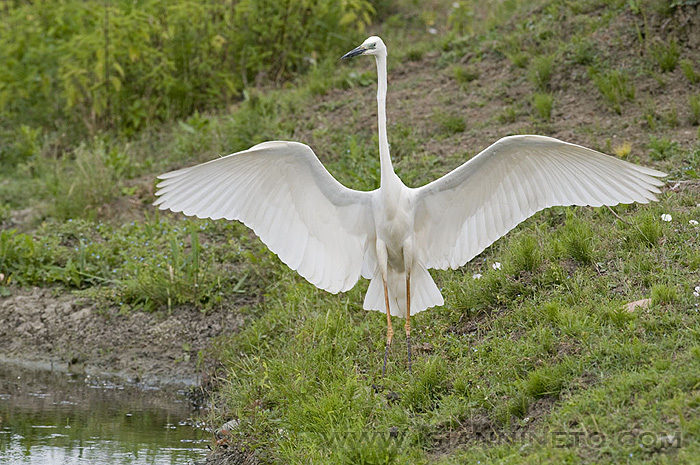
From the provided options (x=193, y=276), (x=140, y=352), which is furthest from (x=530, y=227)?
(x=140, y=352)

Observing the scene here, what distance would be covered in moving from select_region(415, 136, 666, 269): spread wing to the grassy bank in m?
0.49

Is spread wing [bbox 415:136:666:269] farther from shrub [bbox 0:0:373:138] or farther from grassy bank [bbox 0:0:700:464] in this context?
shrub [bbox 0:0:373:138]

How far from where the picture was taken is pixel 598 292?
19.0ft

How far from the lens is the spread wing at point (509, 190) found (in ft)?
18.0

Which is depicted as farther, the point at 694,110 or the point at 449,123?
the point at 449,123

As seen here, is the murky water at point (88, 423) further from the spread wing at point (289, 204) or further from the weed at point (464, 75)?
the weed at point (464, 75)

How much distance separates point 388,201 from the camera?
5.86 meters

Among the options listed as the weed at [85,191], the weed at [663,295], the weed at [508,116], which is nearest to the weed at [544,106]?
the weed at [508,116]

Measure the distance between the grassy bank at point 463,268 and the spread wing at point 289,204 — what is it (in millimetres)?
544

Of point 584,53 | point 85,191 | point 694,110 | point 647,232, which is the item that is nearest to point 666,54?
point 584,53

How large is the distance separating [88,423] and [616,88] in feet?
19.7

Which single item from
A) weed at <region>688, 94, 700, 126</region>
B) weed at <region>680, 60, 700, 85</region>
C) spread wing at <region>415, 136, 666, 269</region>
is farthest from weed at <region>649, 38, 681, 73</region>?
spread wing at <region>415, 136, 666, 269</region>

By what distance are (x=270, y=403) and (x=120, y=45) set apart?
6784mm

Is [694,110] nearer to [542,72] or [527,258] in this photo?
[542,72]
